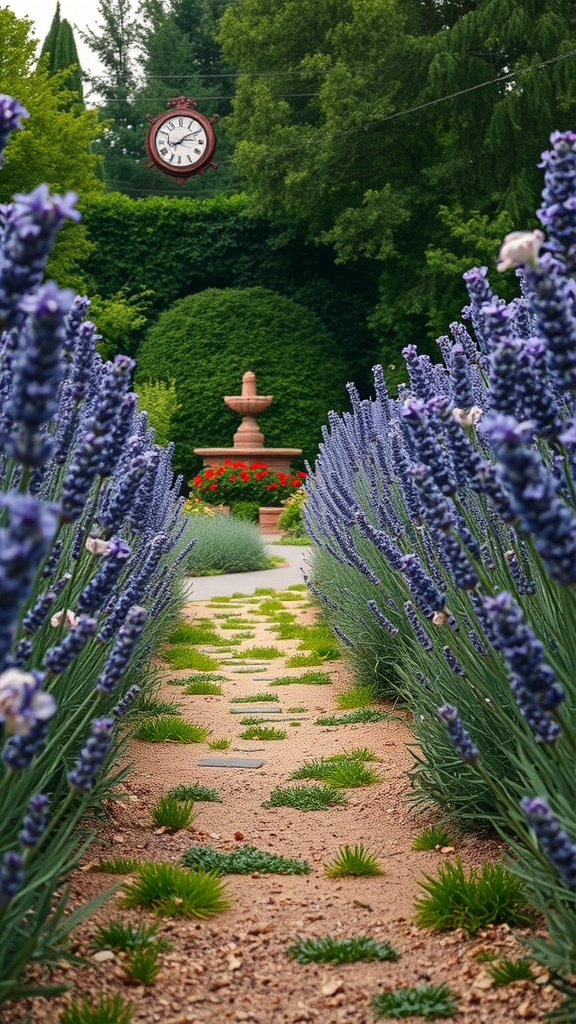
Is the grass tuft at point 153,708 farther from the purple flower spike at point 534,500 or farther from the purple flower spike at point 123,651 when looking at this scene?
the purple flower spike at point 534,500

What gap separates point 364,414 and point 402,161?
14846 millimetres

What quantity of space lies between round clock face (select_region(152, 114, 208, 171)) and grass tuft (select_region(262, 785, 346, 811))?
21.4m

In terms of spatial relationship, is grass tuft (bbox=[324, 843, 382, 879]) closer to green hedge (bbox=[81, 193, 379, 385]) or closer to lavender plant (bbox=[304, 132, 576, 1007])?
lavender plant (bbox=[304, 132, 576, 1007])

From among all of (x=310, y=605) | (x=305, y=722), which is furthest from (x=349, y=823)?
(x=310, y=605)

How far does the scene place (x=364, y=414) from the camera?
6652 mm

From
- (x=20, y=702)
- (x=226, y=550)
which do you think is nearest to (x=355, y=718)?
(x=20, y=702)

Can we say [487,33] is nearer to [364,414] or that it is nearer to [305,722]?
[364,414]

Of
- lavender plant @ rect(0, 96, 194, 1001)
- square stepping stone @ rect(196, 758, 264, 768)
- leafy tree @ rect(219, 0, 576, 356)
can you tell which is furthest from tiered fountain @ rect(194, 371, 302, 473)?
lavender plant @ rect(0, 96, 194, 1001)

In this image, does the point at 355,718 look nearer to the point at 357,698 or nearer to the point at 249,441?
the point at 357,698

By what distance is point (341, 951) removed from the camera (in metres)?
2.20

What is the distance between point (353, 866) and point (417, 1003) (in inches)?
33.7

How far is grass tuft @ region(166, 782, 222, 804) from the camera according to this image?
3.54 metres

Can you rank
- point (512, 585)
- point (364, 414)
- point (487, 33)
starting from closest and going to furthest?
point (512, 585), point (364, 414), point (487, 33)

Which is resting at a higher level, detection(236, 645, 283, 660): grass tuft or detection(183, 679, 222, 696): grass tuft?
detection(183, 679, 222, 696): grass tuft
